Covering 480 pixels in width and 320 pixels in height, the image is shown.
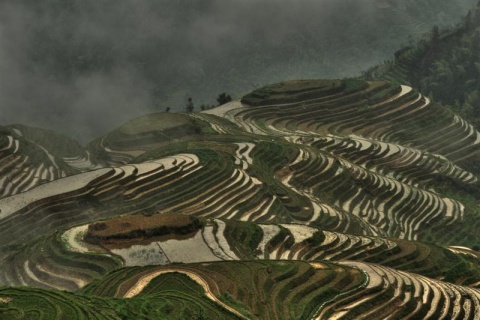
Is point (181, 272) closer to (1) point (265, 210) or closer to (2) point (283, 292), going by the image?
(2) point (283, 292)

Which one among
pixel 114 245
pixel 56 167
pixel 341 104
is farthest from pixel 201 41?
pixel 114 245

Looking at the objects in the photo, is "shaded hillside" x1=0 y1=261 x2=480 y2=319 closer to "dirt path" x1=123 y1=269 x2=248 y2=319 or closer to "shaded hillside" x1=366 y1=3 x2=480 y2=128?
"dirt path" x1=123 y1=269 x2=248 y2=319

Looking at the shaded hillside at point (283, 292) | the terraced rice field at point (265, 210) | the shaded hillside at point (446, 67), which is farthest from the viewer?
the shaded hillside at point (446, 67)

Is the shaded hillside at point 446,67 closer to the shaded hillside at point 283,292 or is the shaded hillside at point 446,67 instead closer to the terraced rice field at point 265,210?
the terraced rice field at point 265,210

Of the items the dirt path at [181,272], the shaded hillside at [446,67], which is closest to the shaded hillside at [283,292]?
the dirt path at [181,272]

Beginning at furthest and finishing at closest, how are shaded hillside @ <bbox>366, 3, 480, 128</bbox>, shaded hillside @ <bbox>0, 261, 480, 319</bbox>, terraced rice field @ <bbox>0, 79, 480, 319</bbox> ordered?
1. shaded hillside @ <bbox>366, 3, 480, 128</bbox>
2. terraced rice field @ <bbox>0, 79, 480, 319</bbox>
3. shaded hillside @ <bbox>0, 261, 480, 319</bbox>

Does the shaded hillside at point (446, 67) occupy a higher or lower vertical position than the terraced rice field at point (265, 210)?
higher

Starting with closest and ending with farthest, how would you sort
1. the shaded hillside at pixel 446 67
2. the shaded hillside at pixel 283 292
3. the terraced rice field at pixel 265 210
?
the shaded hillside at pixel 283 292, the terraced rice field at pixel 265 210, the shaded hillside at pixel 446 67

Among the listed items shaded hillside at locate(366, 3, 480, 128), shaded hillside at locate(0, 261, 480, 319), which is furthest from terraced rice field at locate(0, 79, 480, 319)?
shaded hillside at locate(366, 3, 480, 128)
